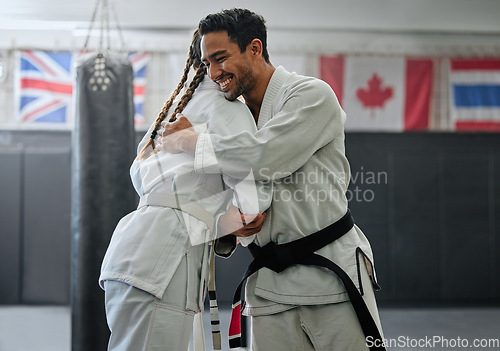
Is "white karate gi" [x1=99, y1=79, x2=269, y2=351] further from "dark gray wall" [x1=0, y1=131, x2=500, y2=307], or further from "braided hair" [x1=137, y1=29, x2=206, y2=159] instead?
"dark gray wall" [x1=0, y1=131, x2=500, y2=307]

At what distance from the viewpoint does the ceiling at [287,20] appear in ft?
16.6

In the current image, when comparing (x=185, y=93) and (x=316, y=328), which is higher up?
(x=185, y=93)

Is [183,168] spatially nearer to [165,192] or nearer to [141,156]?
[165,192]

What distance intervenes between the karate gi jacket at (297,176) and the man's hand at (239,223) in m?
0.06

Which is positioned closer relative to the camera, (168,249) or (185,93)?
(168,249)

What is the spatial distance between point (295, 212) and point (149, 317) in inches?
19.0

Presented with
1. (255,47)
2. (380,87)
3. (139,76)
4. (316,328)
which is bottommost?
(316,328)

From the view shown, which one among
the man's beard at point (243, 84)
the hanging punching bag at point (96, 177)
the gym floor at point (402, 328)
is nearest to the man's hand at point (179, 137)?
the man's beard at point (243, 84)

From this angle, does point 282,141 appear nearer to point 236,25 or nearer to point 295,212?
point 295,212

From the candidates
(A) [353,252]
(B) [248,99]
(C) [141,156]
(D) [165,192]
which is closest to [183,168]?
(D) [165,192]

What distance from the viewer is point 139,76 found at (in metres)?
5.53

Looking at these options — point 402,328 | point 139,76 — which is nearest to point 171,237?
point 402,328

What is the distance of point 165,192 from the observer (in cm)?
139

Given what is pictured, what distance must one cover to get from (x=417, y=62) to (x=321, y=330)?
16.0 ft
